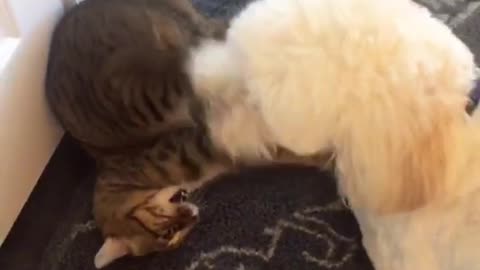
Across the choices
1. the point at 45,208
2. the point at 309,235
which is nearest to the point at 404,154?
the point at 309,235

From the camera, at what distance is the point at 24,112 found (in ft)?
3.74

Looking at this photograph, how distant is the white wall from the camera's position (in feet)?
3.57

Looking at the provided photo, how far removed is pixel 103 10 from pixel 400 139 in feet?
1.64

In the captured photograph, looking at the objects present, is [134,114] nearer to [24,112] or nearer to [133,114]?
[133,114]

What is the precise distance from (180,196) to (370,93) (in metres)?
0.45

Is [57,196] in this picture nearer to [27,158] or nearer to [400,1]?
[27,158]

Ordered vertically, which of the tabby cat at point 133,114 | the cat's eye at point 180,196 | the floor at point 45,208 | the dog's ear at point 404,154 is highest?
the dog's ear at point 404,154

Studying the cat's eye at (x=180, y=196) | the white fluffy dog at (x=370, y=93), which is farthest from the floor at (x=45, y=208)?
the white fluffy dog at (x=370, y=93)

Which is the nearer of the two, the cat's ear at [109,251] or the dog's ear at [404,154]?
the dog's ear at [404,154]

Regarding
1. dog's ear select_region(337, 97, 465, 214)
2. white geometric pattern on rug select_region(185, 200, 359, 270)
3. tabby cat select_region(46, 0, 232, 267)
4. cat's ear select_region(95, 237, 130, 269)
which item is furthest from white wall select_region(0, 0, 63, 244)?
dog's ear select_region(337, 97, 465, 214)

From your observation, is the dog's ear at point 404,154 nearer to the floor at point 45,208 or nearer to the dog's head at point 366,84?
the dog's head at point 366,84

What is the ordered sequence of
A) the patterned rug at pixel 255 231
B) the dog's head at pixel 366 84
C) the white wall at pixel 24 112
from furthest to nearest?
1. the patterned rug at pixel 255 231
2. the white wall at pixel 24 112
3. the dog's head at pixel 366 84

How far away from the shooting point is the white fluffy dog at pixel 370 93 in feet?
2.85

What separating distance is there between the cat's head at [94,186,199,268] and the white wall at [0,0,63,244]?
0.11 meters
